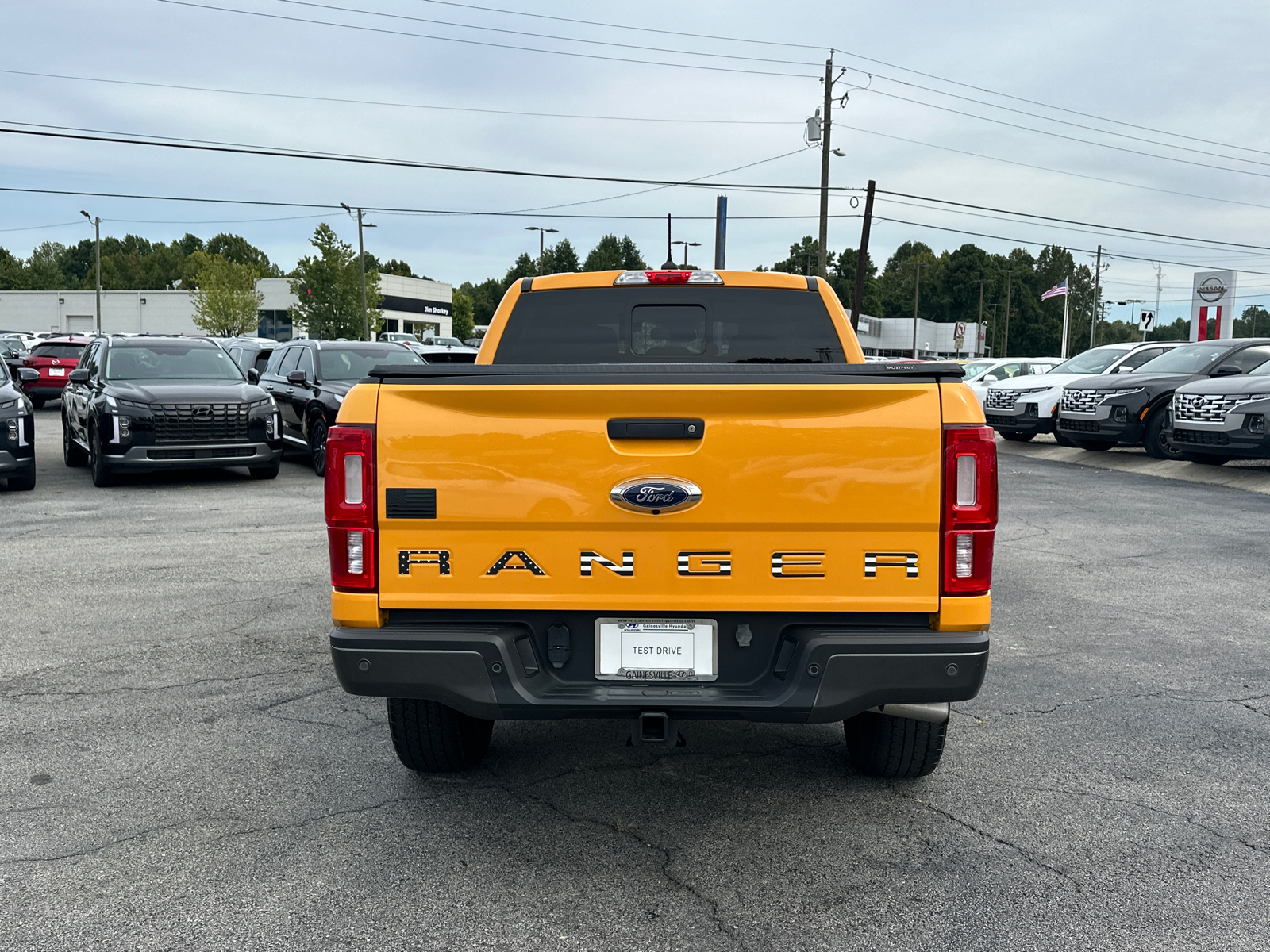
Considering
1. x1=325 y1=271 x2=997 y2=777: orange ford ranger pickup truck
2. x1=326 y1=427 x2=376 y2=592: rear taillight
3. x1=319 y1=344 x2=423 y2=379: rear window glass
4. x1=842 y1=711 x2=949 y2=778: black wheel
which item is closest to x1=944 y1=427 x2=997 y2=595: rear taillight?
x1=325 y1=271 x2=997 y2=777: orange ford ranger pickup truck

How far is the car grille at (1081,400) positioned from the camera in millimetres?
17578

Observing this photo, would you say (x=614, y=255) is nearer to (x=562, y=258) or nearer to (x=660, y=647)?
(x=562, y=258)

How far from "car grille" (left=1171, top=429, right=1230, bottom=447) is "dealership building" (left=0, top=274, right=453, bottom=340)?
74610mm

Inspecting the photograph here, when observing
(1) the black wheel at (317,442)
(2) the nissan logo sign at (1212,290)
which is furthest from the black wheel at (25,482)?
(2) the nissan logo sign at (1212,290)

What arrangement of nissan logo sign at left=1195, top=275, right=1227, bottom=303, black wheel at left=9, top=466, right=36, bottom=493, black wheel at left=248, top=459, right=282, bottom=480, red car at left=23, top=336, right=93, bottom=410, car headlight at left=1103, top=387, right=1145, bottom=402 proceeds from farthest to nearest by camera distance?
nissan logo sign at left=1195, top=275, right=1227, bottom=303 → red car at left=23, top=336, right=93, bottom=410 → car headlight at left=1103, top=387, right=1145, bottom=402 → black wheel at left=248, top=459, right=282, bottom=480 → black wheel at left=9, top=466, right=36, bottom=493

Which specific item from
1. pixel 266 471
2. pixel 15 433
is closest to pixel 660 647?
pixel 15 433

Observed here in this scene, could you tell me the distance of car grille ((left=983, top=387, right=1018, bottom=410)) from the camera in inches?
821

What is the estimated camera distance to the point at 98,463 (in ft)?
42.4

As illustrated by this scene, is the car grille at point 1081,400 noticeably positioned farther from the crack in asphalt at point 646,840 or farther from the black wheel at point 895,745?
the crack in asphalt at point 646,840

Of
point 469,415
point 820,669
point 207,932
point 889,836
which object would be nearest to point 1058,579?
point 889,836

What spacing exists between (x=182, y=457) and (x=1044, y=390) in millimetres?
15217

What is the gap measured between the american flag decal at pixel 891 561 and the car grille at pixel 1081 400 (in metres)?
15.8

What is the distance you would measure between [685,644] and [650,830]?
2.65ft

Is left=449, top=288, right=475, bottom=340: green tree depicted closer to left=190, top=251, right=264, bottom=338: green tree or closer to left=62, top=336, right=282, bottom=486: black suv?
left=190, top=251, right=264, bottom=338: green tree
